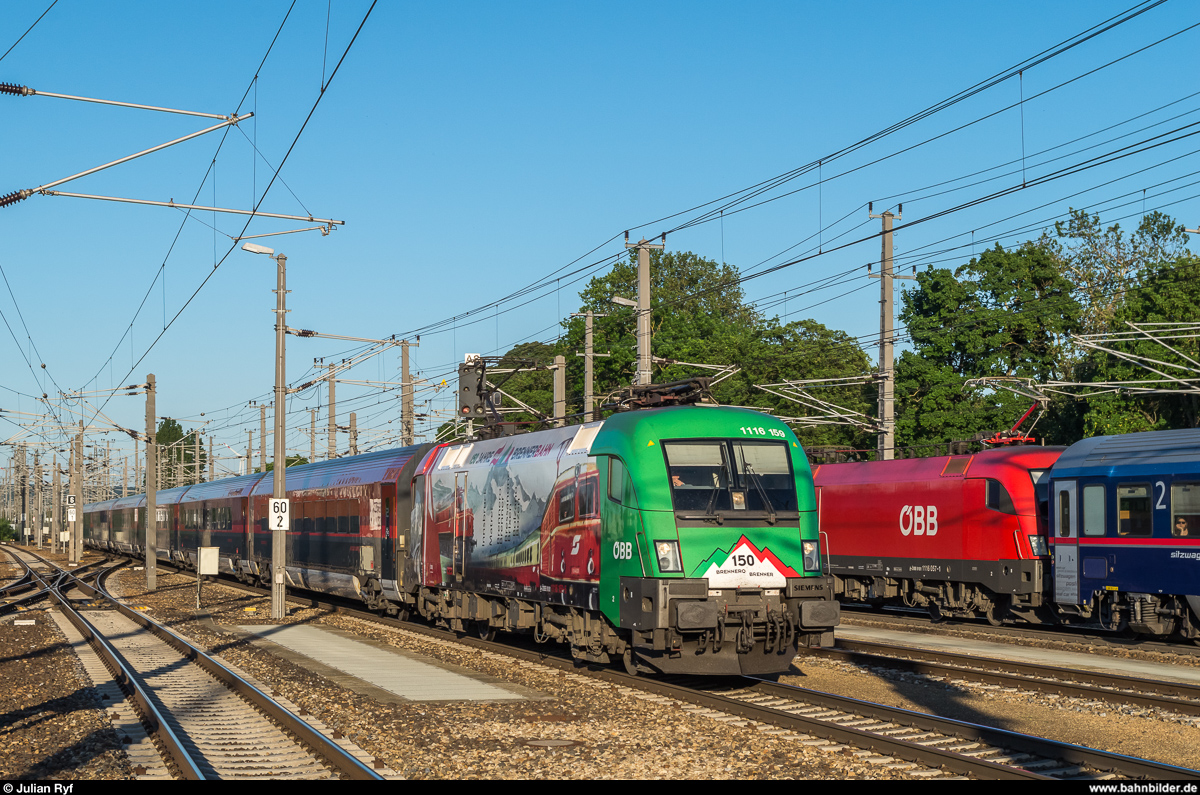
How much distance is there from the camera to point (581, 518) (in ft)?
51.8

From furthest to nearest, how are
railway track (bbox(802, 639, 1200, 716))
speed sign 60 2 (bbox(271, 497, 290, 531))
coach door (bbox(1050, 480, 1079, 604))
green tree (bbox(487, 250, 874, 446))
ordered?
green tree (bbox(487, 250, 874, 446)) → speed sign 60 2 (bbox(271, 497, 290, 531)) → coach door (bbox(1050, 480, 1079, 604)) → railway track (bbox(802, 639, 1200, 716))

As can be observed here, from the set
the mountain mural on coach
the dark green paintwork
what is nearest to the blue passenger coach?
the dark green paintwork

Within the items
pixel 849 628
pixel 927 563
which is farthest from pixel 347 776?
pixel 927 563

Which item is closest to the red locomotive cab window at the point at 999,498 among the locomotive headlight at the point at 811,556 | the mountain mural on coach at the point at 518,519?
the locomotive headlight at the point at 811,556

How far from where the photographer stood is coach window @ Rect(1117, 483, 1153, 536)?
65.4ft

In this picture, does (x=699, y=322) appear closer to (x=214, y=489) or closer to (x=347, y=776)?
→ (x=214, y=489)

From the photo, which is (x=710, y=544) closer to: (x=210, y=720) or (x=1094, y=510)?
(x=210, y=720)

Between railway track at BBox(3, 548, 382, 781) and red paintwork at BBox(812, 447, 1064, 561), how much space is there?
1479 cm

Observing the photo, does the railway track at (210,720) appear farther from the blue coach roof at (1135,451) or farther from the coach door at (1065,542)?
the blue coach roof at (1135,451)

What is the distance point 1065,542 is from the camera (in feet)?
71.4

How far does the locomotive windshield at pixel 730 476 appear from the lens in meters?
14.5

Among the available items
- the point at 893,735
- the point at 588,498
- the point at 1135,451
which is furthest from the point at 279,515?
the point at 893,735

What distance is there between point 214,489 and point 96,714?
34.1 m

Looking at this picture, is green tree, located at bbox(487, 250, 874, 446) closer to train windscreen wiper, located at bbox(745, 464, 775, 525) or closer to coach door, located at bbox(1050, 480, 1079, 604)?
coach door, located at bbox(1050, 480, 1079, 604)
